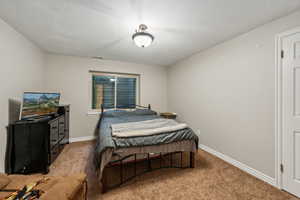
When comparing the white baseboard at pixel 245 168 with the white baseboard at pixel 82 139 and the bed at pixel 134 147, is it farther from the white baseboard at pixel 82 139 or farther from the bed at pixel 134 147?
the white baseboard at pixel 82 139

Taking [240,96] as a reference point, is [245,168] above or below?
below

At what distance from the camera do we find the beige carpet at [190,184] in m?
1.57

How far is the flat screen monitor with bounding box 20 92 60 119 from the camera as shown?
193cm

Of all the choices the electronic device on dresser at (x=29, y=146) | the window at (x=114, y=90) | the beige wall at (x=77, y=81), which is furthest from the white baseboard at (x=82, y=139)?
the electronic device on dresser at (x=29, y=146)

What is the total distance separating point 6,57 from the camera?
185 centimetres

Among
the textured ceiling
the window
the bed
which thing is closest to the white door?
the textured ceiling

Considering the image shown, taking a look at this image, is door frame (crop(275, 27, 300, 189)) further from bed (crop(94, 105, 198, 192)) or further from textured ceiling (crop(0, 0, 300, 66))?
bed (crop(94, 105, 198, 192))

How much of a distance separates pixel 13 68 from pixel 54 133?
50.1 inches

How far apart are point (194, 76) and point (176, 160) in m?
2.13

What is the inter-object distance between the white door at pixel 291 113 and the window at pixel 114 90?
347 centimetres

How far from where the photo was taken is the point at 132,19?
1801mm

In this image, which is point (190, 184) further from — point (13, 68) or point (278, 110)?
point (13, 68)

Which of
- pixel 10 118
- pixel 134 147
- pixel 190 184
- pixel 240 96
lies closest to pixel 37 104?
pixel 10 118

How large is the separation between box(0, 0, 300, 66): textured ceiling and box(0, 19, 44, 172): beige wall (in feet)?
0.60
